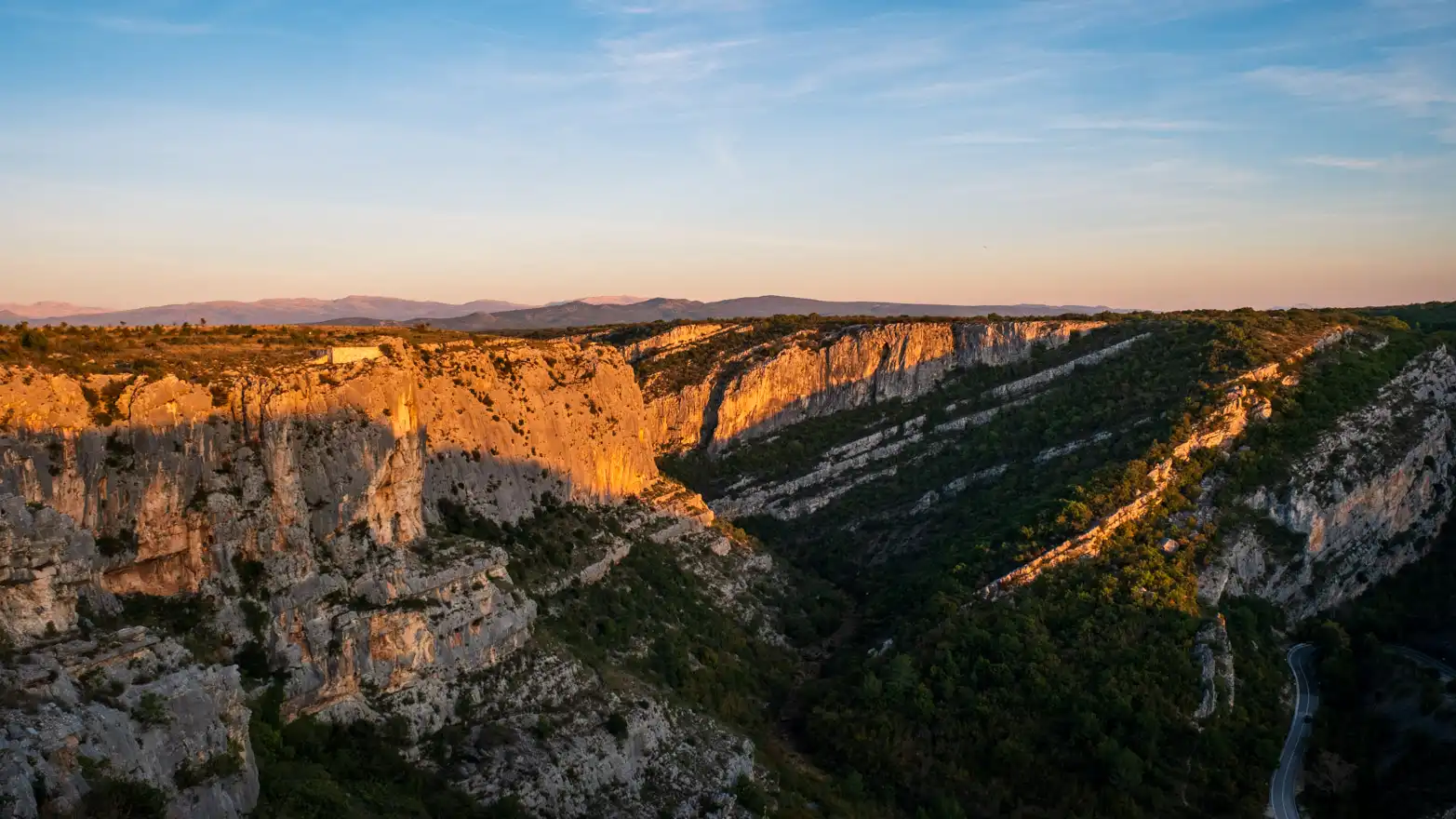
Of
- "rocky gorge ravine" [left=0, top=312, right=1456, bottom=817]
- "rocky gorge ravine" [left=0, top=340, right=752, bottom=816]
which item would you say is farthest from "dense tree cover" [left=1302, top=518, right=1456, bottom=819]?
"rocky gorge ravine" [left=0, top=340, right=752, bottom=816]

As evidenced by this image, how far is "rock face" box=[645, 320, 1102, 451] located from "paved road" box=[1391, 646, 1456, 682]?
3901cm

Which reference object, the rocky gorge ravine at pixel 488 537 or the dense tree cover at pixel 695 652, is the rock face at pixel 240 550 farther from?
the dense tree cover at pixel 695 652

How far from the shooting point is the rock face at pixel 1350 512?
5816 cm

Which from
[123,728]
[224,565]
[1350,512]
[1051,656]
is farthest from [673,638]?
[1350,512]

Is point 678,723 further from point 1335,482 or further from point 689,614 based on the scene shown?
point 1335,482

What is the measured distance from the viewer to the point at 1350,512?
61281mm

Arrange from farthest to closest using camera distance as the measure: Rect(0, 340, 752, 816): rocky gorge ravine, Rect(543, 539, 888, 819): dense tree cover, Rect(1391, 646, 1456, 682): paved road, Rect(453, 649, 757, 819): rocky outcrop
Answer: Rect(1391, 646, 1456, 682): paved road, Rect(543, 539, 888, 819): dense tree cover, Rect(453, 649, 757, 819): rocky outcrop, Rect(0, 340, 752, 816): rocky gorge ravine

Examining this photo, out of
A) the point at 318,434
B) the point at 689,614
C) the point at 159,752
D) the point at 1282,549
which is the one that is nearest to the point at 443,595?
the point at 318,434

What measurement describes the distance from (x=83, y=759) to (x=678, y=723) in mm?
23593

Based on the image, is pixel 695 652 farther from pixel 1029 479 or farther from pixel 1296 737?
pixel 1029 479

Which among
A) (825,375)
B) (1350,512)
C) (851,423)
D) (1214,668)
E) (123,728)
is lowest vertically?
(1214,668)

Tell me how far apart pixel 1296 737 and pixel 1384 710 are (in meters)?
5.00

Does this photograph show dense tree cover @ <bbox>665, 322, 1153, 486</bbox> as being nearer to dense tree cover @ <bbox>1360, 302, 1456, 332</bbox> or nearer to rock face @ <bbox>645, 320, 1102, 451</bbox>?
rock face @ <bbox>645, 320, 1102, 451</bbox>

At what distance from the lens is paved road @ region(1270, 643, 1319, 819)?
43.5m
